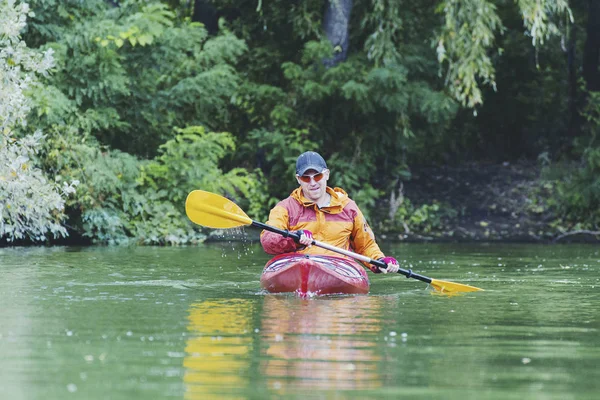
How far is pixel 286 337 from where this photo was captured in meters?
7.20

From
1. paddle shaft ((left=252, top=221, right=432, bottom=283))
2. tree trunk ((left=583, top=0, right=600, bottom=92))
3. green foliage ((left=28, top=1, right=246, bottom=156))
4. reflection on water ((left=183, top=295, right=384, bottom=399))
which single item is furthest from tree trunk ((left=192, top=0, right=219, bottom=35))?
reflection on water ((left=183, top=295, right=384, bottom=399))

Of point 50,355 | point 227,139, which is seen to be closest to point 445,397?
point 50,355

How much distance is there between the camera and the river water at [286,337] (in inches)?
219

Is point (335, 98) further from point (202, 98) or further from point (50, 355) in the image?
point (50, 355)

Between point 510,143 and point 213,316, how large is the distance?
17.5 metres

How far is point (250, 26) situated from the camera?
21594 mm

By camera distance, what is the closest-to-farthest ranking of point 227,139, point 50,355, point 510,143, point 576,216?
point 50,355 → point 227,139 → point 576,216 → point 510,143

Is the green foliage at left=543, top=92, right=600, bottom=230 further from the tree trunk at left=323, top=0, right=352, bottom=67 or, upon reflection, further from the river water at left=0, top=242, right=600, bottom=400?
the river water at left=0, top=242, right=600, bottom=400

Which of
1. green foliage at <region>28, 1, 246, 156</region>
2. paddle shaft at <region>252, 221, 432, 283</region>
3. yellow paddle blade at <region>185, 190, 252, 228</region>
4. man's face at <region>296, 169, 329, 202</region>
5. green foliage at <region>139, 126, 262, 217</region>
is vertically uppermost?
green foliage at <region>28, 1, 246, 156</region>

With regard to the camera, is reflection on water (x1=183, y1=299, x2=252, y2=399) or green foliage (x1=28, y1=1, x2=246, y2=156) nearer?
reflection on water (x1=183, y1=299, x2=252, y2=399)

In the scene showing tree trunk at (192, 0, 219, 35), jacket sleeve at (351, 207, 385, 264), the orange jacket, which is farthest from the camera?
tree trunk at (192, 0, 219, 35)

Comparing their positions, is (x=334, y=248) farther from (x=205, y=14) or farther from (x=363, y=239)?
(x=205, y=14)

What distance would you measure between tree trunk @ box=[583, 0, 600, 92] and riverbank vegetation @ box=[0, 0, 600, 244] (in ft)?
0.12

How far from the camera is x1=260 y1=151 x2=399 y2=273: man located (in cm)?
1035
